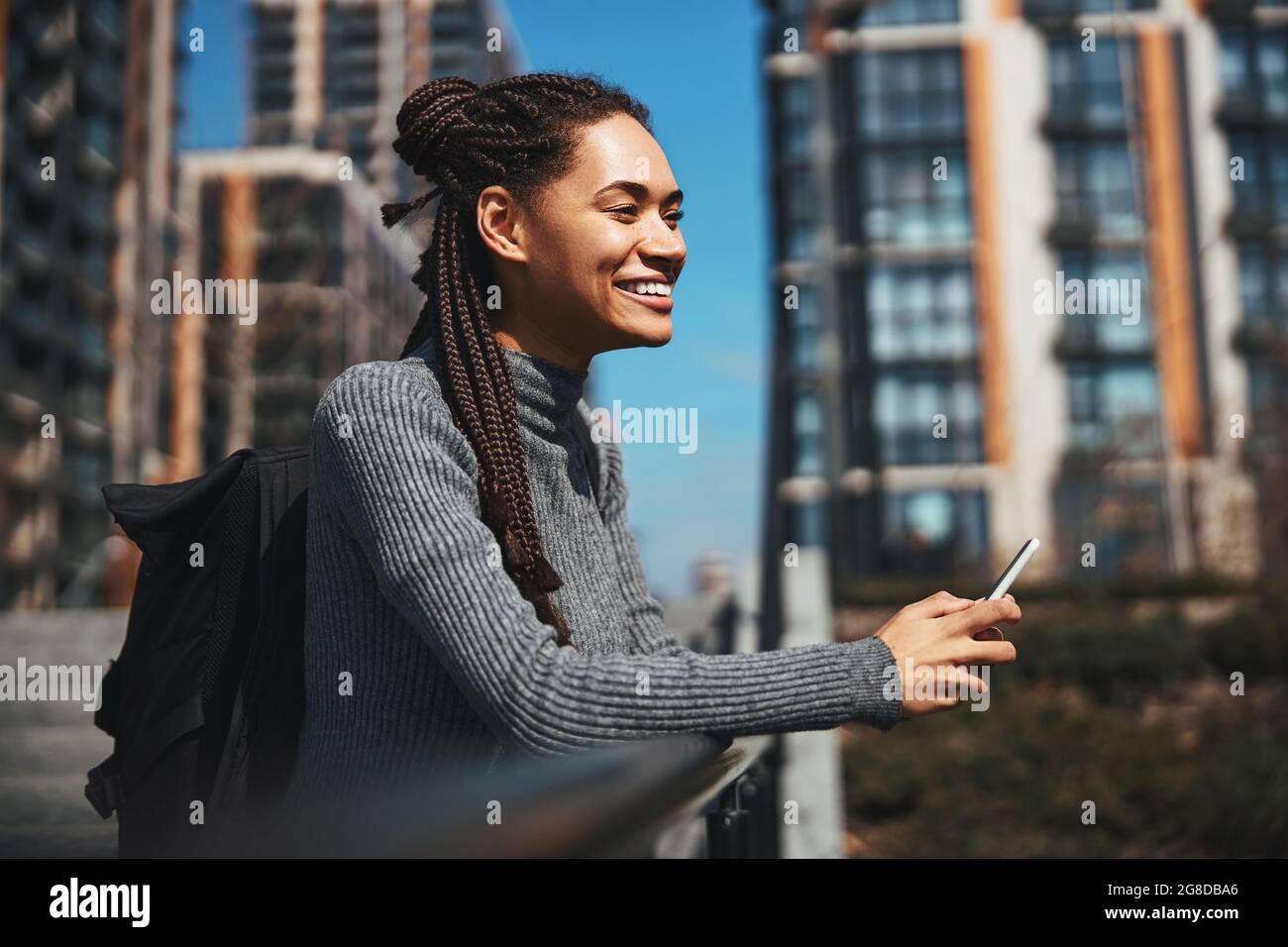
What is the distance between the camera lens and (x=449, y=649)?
146 centimetres

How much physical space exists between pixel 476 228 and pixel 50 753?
13.9ft

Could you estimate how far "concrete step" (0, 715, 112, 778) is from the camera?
5195 millimetres

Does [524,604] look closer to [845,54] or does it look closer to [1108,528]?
[845,54]

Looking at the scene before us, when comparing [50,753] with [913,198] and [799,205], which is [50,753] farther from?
[799,205]

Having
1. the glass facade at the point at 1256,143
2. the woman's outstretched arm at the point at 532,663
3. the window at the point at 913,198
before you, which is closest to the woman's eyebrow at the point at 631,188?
the woman's outstretched arm at the point at 532,663

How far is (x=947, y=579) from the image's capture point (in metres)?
12.8

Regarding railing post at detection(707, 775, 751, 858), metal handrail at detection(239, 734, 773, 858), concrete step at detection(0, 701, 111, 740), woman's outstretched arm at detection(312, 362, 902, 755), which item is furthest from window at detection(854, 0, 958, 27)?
metal handrail at detection(239, 734, 773, 858)

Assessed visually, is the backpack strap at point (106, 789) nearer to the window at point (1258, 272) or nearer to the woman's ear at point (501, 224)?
the woman's ear at point (501, 224)

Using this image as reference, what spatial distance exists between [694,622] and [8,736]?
11.5 ft

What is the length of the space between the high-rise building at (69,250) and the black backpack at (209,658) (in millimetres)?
32697

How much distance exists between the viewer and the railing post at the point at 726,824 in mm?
2330

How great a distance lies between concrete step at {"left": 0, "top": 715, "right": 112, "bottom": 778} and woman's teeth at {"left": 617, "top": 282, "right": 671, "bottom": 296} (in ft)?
13.8
